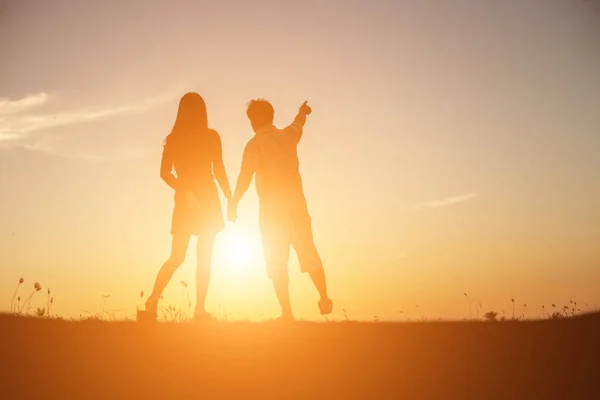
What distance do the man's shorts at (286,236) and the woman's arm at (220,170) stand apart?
71cm

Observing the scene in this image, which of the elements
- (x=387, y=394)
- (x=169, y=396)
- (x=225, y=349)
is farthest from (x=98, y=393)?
(x=387, y=394)

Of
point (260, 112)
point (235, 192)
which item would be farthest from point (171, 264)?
point (260, 112)

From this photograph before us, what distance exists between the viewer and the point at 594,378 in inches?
338

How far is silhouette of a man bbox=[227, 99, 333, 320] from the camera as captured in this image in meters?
11.8

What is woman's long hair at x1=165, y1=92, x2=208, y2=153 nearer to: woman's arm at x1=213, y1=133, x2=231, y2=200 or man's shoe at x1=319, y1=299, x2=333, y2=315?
woman's arm at x1=213, y1=133, x2=231, y2=200

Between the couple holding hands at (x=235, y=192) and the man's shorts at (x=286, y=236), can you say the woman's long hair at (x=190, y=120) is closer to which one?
the couple holding hands at (x=235, y=192)

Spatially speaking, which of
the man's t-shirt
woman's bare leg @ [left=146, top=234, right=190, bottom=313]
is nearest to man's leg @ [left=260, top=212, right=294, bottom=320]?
the man's t-shirt

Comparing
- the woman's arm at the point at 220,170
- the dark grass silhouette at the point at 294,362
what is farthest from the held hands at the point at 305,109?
the dark grass silhouette at the point at 294,362

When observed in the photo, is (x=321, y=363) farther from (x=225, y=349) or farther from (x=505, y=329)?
(x=505, y=329)

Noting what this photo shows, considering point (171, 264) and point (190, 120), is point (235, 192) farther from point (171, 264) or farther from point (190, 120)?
point (171, 264)

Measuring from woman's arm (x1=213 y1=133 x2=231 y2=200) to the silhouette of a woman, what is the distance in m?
0.02

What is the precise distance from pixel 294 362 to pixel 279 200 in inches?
151

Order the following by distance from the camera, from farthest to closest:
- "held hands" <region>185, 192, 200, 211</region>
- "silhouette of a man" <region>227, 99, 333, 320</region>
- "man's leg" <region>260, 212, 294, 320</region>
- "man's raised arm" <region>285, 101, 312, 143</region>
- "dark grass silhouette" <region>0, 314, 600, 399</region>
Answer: "man's raised arm" <region>285, 101, 312, 143</region>
"held hands" <region>185, 192, 200, 211</region>
"silhouette of a man" <region>227, 99, 333, 320</region>
"man's leg" <region>260, 212, 294, 320</region>
"dark grass silhouette" <region>0, 314, 600, 399</region>

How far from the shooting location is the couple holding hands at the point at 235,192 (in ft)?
38.9
